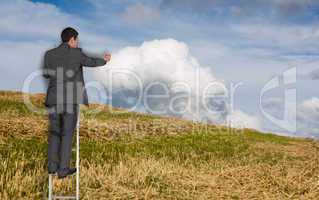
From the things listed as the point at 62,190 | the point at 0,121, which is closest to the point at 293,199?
the point at 62,190

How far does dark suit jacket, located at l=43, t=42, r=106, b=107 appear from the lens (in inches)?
372

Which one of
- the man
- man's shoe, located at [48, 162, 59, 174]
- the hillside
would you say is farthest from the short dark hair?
the hillside

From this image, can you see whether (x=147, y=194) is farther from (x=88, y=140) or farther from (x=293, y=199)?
(x=88, y=140)

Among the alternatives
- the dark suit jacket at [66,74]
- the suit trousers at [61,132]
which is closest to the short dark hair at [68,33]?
the dark suit jacket at [66,74]

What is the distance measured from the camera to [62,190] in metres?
11.3

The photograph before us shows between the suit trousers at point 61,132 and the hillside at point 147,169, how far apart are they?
172 centimetres

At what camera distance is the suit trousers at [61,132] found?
944 cm

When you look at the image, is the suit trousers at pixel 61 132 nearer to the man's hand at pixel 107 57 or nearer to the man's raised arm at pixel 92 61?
the man's raised arm at pixel 92 61

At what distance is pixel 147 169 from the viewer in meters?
14.1

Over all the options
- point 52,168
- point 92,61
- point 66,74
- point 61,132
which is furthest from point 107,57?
point 52,168

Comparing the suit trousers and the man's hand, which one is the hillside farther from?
the man's hand

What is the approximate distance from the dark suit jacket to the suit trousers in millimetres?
154

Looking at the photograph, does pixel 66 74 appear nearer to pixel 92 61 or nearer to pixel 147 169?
pixel 92 61

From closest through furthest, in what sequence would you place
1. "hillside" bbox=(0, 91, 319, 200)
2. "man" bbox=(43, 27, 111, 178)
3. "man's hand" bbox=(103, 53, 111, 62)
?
"man" bbox=(43, 27, 111, 178)
"man's hand" bbox=(103, 53, 111, 62)
"hillside" bbox=(0, 91, 319, 200)
